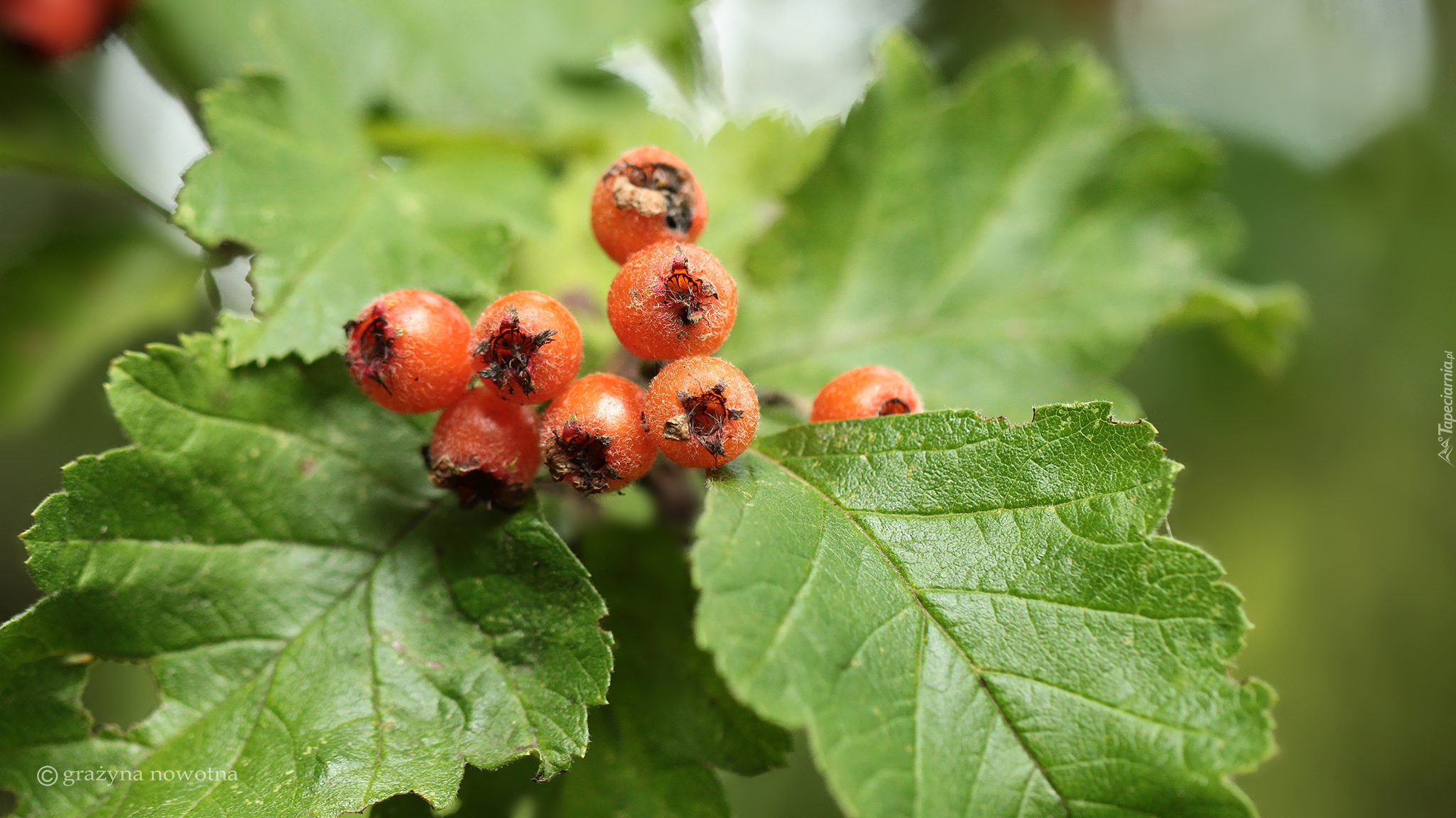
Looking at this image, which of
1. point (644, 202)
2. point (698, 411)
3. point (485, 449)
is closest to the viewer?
point (698, 411)

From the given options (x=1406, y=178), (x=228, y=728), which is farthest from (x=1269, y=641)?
(x=228, y=728)

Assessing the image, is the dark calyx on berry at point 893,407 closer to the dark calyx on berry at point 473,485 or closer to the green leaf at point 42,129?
the dark calyx on berry at point 473,485

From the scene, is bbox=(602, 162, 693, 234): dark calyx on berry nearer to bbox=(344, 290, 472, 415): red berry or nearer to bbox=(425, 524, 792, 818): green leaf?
bbox=(344, 290, 472, 415): red berry

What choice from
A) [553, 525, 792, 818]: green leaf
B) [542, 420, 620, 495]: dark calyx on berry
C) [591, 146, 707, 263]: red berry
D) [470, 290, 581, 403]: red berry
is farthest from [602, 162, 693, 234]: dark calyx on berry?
[553, 525, 792, 818]: green leaf

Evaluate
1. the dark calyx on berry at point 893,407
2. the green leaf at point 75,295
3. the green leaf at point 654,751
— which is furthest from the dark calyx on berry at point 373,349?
the green leaf at point 75,295

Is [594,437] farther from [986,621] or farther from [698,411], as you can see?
[986,621]

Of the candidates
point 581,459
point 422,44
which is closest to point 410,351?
point 581,459
